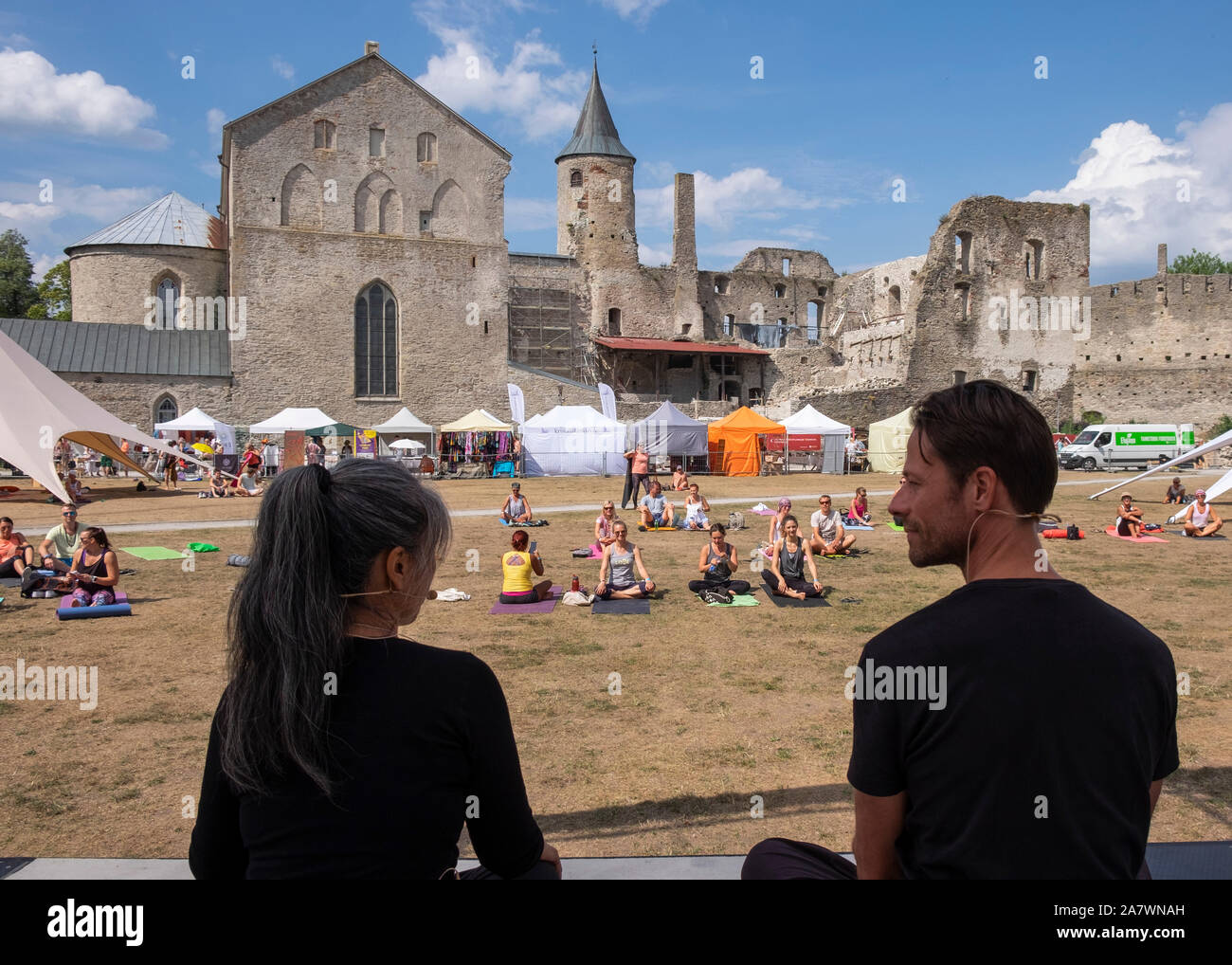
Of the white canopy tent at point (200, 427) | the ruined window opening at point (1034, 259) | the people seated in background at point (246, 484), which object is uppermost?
the ruined window opening at point (1034, 259)

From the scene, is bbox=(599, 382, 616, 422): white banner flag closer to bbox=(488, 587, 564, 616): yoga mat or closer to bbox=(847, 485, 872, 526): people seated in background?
bbox=(847, 485, 872, 526): people seated in background

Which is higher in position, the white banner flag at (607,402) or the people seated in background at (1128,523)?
the white banner flag at (607,402)

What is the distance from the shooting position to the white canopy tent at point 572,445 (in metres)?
32.1

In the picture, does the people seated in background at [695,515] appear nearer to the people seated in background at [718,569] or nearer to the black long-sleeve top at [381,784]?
the people seated in background at [718,569]

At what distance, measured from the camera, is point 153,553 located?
1314 centimetres

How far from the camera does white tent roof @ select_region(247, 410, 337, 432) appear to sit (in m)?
31.2

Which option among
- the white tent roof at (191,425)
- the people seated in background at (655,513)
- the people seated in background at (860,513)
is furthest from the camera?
the white tent roof at (191,425)

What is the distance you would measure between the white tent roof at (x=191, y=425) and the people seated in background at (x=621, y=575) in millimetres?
26369

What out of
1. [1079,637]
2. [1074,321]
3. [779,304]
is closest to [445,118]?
[779,304]

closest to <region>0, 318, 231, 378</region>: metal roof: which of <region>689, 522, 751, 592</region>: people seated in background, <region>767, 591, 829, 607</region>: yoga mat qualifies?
<region>689, 522, 751, 592</region>: people seated in background

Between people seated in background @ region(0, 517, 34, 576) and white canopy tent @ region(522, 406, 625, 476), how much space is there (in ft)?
70.2

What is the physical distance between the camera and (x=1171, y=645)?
24.9 feet

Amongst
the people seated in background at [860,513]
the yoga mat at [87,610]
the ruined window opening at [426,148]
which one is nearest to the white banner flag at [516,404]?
the ruined window opening at [426,148]
